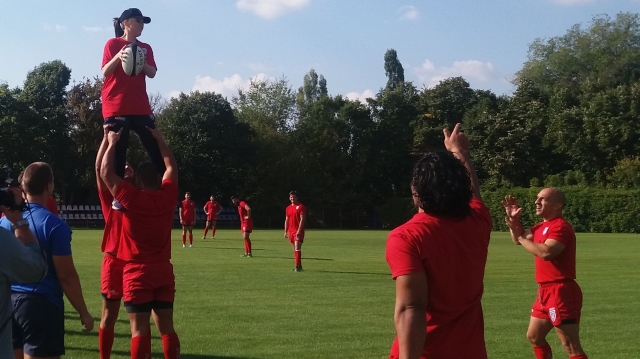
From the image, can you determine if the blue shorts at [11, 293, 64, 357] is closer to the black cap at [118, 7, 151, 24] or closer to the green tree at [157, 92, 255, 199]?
the black cap at [118, 7, 151, 24]

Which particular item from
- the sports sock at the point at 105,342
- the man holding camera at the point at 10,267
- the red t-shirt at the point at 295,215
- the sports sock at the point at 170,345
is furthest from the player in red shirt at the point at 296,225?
the man holding camera at the point at 10,267

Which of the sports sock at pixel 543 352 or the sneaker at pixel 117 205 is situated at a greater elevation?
the sneaker at pixel 117 205

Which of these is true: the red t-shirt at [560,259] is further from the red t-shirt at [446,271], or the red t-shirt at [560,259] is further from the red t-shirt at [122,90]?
A: the red t-shirt at [122,90]

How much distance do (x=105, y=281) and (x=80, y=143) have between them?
57.9 meters

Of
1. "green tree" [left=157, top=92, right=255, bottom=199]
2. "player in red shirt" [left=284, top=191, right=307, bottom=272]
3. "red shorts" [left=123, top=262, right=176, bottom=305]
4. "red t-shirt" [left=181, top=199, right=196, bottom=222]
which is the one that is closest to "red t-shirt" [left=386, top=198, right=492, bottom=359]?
"red shorts" [left=123, top=262, right=176, bottom=305]

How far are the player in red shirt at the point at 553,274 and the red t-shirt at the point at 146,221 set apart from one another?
3115 millimetres

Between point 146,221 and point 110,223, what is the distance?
50.2 inches

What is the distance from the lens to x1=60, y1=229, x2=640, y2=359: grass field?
956 centimetres

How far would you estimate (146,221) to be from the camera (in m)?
6.60

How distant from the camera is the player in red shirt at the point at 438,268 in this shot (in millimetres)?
3697

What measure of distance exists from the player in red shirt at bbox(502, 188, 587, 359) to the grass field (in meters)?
1.54

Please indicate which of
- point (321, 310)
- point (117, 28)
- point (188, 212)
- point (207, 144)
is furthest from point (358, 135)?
point (117, 28)

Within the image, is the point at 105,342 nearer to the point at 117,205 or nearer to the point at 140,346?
the point at 140,346

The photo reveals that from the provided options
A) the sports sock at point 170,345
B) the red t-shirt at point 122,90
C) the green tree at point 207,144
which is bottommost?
the sports sock at point 170,345
